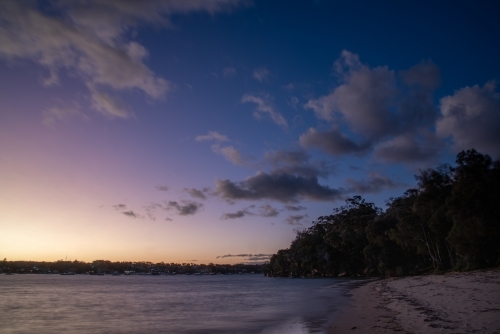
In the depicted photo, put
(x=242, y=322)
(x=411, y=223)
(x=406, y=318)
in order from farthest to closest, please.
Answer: (x=411, y=223), (x=242, y=322), (x=406, y=318)

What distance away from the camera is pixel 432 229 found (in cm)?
4716

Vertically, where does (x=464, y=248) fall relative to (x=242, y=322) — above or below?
above

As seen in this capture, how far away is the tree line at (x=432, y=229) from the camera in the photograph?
36.0 meters

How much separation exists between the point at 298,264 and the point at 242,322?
104065mm

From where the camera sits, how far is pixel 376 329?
1359 cm

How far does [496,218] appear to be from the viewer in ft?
116

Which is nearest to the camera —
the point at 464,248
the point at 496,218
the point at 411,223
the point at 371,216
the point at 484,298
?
the point at 484,298

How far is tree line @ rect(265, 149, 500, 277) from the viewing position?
3597 cm

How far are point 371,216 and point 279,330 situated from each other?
248ft

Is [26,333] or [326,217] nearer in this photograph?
[26,333]

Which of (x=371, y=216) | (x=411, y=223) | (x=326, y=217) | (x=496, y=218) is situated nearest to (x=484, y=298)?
(x=496, y=218)

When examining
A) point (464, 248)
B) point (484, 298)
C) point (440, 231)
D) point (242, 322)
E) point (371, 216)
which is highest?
point (371, 216)

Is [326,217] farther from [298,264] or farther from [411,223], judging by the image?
[411,223]

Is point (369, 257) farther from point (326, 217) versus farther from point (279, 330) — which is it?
point (279, 330)
